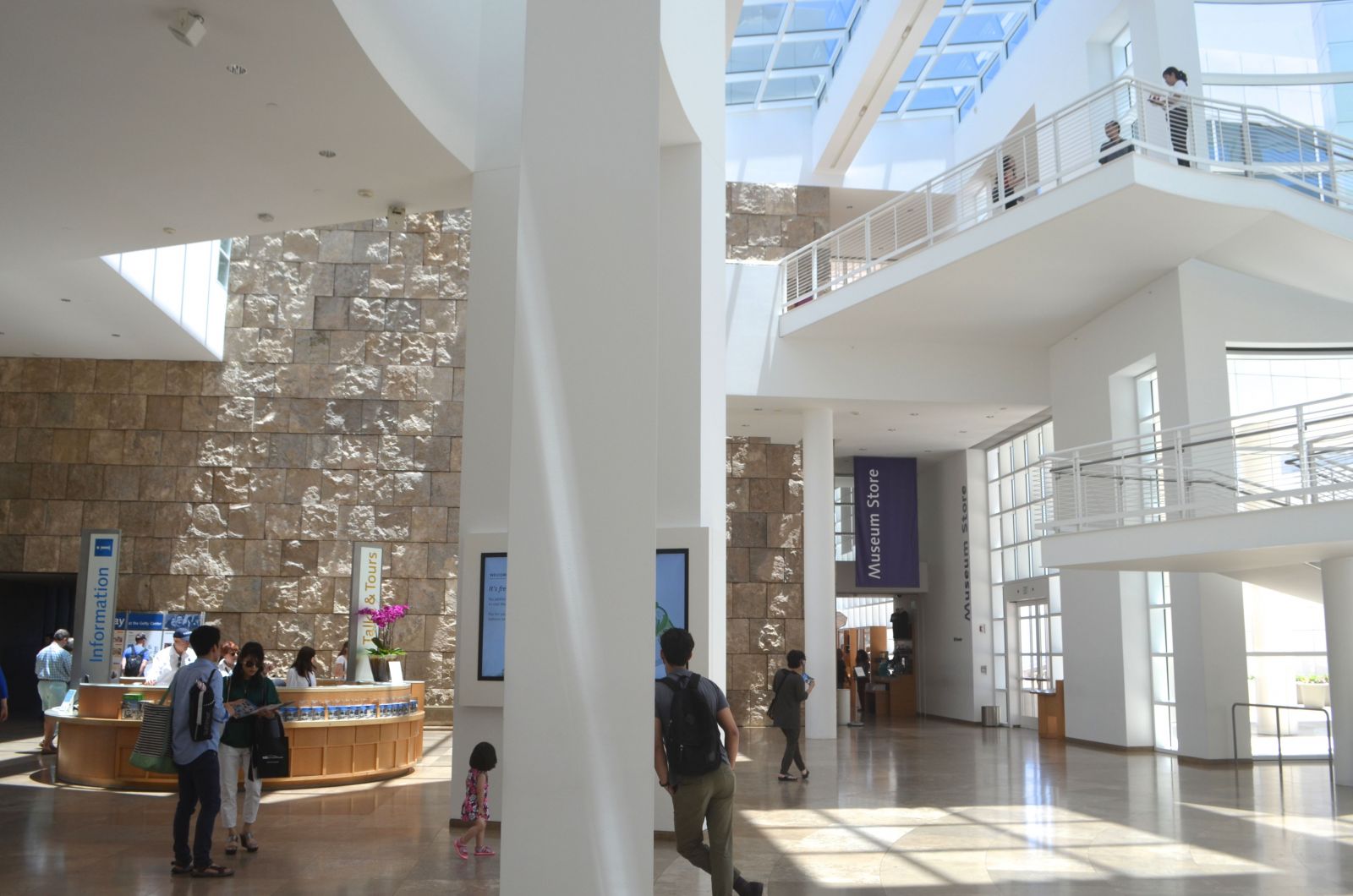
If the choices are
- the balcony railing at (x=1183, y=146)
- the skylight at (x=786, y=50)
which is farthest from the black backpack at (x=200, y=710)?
the skylight at (x=786, y=50)

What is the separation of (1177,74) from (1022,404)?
6.06 metres

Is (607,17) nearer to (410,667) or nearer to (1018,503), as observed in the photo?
(410,667)

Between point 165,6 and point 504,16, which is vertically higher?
point 504,16

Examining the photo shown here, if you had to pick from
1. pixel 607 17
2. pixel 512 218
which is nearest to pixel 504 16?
pixel 512 218

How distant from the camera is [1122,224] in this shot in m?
13.4

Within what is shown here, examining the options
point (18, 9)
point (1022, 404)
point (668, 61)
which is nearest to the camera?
point (18, 9)

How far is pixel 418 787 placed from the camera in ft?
36.2

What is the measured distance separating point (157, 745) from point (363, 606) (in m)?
6.51

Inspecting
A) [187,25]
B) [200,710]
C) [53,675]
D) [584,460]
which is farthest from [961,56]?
[584,460]

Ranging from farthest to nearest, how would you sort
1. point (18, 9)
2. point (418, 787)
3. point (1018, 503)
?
point (1018, 503)
point (418, 787)
point (18, 9)

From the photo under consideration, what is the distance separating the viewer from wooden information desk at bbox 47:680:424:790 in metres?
10.9

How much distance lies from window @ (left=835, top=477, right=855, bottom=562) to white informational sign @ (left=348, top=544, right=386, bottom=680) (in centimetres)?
1290

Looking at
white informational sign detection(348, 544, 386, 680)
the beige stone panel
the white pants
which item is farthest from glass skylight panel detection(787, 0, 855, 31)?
the white pants

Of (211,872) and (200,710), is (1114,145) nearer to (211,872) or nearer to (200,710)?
(200,710)
